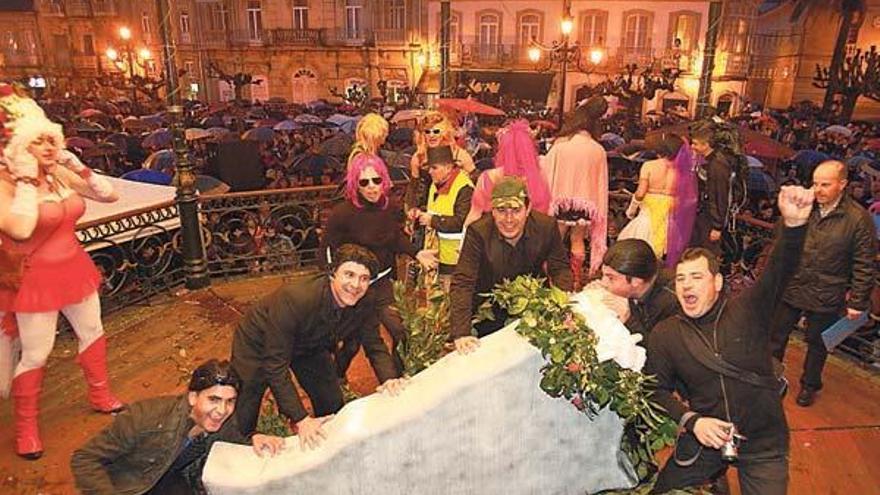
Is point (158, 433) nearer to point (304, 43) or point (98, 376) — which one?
point (98, 376)

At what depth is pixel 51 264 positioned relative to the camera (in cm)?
416

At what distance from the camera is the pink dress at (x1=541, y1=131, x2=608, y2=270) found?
5863 mm

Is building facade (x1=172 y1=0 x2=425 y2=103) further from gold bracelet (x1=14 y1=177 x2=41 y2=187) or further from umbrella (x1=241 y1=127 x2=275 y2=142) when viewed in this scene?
gold bracelet (x1=14 y1=177 x2=41 y2=187)

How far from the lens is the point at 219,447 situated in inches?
124

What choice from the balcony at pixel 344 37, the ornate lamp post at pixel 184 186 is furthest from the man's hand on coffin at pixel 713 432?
the balcony at pixel 344 37

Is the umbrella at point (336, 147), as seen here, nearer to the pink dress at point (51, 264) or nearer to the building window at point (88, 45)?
the pink dress at point (51, 264)

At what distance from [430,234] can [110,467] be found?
122 inches

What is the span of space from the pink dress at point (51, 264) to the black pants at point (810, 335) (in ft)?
16.9

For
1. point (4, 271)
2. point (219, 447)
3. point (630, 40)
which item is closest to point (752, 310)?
point (219, 447)

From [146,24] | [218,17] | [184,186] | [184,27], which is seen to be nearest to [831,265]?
[184,186]

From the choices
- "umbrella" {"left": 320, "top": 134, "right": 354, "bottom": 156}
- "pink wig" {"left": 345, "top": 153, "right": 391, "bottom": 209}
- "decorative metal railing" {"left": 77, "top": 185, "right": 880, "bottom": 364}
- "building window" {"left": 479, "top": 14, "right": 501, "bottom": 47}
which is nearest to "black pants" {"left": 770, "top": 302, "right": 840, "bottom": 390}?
"decorative metal railing" {"left": 77, "top": 185, "right": 880, "bottom": 364}

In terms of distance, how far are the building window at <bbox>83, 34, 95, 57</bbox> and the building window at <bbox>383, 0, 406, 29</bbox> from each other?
76.4ft

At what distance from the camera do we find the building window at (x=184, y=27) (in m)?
38.0

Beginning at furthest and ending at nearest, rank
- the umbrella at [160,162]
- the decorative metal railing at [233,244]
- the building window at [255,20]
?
the building window at [255,20], the umbrella at [160,162], the decorative metal railing at [233,244]
